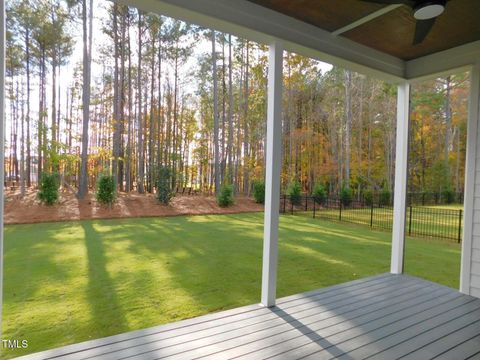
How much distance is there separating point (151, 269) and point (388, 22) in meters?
3.51

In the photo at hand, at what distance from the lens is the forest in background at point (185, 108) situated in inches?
417

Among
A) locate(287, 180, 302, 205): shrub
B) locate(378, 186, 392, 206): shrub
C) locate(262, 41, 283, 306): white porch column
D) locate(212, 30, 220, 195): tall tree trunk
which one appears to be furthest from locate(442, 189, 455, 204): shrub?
locate(262, 41, 283, 306): white porch column

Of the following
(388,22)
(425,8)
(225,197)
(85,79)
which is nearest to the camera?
(425,8)

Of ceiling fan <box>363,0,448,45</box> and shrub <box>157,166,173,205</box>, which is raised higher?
ceiling fan <box>363,0,448,45</box>

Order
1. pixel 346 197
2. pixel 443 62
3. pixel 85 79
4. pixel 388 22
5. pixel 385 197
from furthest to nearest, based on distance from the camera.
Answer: pixel 385 197, pixel 346 197, pixel 85 79, pixel 443 62, pixel 388 22

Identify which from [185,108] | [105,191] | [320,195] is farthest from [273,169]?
[185,108]

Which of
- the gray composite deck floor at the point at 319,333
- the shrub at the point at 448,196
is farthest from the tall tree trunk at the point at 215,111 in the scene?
the shrub at the point at 448,196

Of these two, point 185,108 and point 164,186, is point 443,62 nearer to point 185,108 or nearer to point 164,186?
point 164,186

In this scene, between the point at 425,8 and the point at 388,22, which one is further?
the point at 388,22

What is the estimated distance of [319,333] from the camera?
1949mm

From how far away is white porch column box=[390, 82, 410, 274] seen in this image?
3350mm

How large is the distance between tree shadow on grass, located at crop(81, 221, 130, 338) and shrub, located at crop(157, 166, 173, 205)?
5219mm

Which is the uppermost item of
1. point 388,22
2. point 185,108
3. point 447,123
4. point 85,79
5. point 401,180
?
point 185,108

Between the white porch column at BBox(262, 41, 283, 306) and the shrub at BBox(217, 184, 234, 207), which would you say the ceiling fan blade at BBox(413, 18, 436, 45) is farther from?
the shrub at BBox(217, 184, 234, 207)
